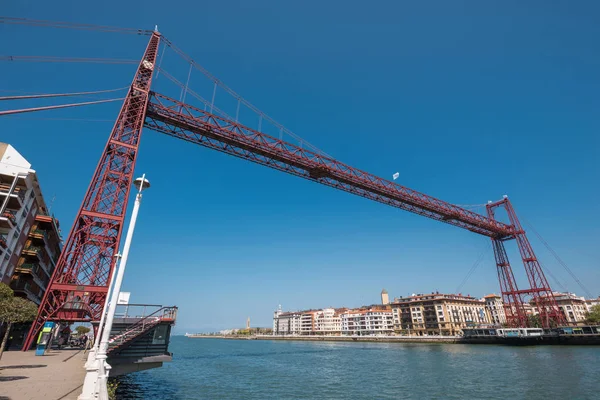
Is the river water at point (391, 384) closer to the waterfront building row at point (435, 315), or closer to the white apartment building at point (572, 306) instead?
the waterfront building row at point (435, 315)

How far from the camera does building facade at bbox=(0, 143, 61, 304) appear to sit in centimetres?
2033

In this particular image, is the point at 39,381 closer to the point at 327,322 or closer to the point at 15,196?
the point at 15,196

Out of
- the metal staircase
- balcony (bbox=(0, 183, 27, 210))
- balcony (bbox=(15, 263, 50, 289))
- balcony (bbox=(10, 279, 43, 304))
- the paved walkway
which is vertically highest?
balcony (bbox=(0, 183, 27, 210))

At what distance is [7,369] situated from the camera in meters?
10.1

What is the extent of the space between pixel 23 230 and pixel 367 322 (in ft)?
323

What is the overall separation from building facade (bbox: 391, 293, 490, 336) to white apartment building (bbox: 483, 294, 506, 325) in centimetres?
293

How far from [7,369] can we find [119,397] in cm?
532

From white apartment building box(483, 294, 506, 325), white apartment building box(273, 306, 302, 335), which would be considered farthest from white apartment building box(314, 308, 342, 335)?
white apartment building box(483, 294, 506, 325)

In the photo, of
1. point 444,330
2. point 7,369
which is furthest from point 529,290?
point 7,369

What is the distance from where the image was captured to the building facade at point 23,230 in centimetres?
2033

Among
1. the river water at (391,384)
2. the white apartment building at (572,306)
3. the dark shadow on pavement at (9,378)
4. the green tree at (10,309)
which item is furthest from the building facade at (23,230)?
the white apartment building at (572,306)

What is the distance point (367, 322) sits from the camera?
102 m

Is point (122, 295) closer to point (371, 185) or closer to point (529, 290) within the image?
point (371, 185)

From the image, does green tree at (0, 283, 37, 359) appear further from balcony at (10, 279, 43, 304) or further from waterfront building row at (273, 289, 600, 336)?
waterfront building row at (273, 289, 600, 336)
